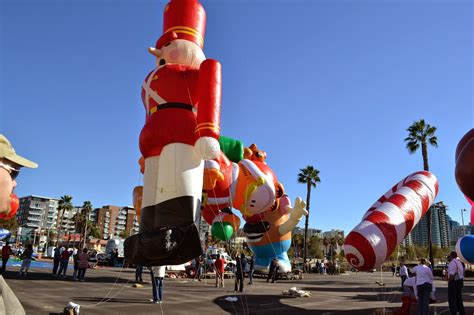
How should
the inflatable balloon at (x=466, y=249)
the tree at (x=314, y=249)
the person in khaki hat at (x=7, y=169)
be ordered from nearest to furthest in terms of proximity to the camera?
the person in khaki hat at (x=7, y=169)
the inflatable balloon at (x=466, y=249)
the tree at (x=314, y=249)

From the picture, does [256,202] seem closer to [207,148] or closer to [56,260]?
[207,148]

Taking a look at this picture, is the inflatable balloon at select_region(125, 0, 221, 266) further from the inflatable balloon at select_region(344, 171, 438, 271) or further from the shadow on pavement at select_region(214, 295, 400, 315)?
the shadow on pavement at select_region(214, 295, 400, 315)

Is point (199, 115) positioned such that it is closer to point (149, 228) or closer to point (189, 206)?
point (189, 206)

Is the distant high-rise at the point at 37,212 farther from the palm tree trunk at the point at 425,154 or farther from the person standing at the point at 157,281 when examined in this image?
the person standing at the point at 157,281

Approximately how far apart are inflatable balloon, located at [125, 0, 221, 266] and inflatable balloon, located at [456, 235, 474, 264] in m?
9.24

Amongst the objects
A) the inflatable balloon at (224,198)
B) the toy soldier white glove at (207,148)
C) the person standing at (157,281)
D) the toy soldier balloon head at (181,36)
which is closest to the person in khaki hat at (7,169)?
the toy soldier white glove at (207,148)

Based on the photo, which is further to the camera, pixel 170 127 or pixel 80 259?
pixel 80 259

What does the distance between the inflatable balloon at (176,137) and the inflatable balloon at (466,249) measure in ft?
30.3

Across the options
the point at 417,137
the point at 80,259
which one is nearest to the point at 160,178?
the point at 80,259

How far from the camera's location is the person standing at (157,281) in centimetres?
994

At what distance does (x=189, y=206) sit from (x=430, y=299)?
6358 millimetres

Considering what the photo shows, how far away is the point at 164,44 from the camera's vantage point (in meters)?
7.46

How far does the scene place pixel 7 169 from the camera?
2.93m

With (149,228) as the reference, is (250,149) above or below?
above
